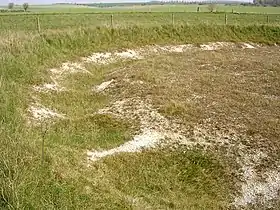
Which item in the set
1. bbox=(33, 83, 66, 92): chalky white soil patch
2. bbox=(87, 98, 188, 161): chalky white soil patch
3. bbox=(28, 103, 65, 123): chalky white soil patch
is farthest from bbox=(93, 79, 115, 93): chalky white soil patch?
bbox=(28, 103, 65, 123): chalky white soil patch

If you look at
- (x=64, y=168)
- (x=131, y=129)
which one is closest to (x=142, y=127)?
(x=131, y=129)

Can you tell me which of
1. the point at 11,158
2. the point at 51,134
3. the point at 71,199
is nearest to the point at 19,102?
the point at 51,134

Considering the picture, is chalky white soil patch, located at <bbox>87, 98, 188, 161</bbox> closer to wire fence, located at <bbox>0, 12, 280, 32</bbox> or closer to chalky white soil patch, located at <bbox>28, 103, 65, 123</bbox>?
chalky white soil patch, located at <bbox>28, 103, 65, 123</bbox>

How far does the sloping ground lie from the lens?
10141 mm

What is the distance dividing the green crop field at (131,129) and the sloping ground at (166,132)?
0.04m

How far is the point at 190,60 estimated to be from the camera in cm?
2605

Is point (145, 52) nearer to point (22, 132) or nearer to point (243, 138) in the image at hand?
point (243, 138)

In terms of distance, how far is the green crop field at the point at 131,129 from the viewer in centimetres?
865

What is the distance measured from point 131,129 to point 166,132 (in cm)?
124

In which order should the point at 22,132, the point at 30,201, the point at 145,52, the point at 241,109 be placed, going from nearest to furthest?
the point at 30,201 < the point at 22,132 < the point at 241,109 < the point at 145,52

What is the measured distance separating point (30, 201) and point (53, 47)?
17.9 metres

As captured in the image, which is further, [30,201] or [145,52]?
[145,52]

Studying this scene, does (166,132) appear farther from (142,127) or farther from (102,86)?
(102,86)

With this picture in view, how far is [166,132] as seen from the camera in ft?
44.3
